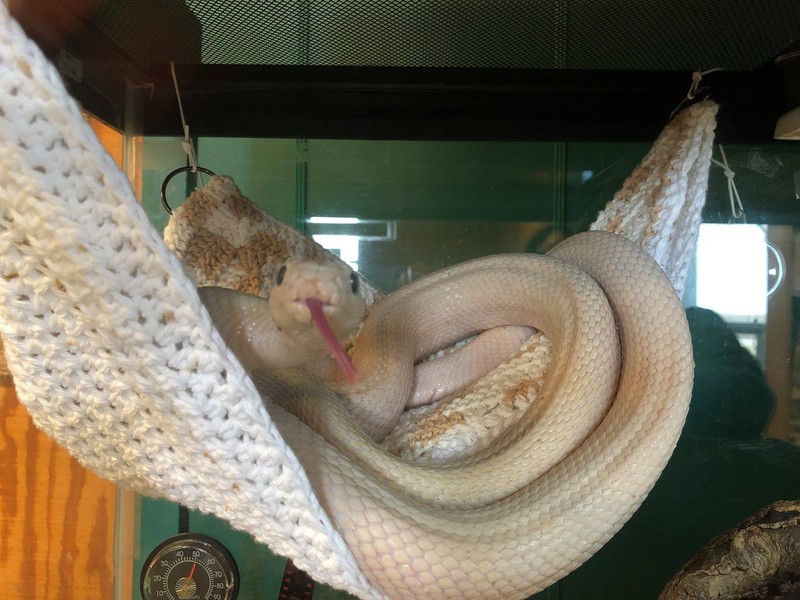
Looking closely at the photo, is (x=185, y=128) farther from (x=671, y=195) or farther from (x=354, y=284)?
(x=671, y=195)

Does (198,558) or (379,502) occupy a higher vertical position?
(379,502)

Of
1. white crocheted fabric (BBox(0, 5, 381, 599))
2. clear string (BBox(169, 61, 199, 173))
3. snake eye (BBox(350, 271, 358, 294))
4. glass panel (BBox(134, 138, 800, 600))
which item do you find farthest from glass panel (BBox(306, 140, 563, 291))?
white crocheted fabric (BBox(0, 5, 381, 599))

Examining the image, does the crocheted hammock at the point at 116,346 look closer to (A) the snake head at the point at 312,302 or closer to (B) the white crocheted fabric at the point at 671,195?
(A) the snake head at the point at 312,302

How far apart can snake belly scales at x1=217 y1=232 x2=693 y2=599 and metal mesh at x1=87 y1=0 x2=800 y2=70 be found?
31cm

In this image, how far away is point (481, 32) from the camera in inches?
32.3

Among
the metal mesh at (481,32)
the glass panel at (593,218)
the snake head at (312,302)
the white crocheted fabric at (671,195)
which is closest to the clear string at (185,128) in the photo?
the metal mesh at (481,32)

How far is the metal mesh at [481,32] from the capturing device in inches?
29.4

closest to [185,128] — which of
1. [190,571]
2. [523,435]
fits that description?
[523,435]

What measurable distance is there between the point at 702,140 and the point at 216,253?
814 millimetres

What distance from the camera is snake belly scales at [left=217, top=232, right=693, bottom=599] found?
47 centimetres

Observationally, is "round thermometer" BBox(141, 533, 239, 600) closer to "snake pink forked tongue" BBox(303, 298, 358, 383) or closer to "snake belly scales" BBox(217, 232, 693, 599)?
"snake belly scales" BBox(217, 232, 693, 599)

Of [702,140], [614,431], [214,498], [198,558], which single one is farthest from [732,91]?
[198,558]

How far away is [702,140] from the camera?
2.81 ft

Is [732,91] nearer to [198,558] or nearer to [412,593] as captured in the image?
[412,593]
